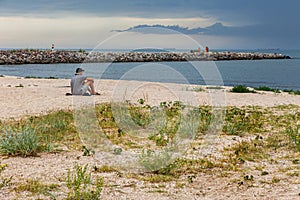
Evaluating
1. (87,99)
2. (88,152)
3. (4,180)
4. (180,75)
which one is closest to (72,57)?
(180,75)

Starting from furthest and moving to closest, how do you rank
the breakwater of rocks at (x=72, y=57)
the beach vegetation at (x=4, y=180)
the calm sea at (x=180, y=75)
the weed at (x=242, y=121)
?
the breakwater of rocks at (x=72, y=57)
the calm sea at (x=180, y=75)
the weed at (x=242, y=121)
the beach vegetation at (x=4, y=180)

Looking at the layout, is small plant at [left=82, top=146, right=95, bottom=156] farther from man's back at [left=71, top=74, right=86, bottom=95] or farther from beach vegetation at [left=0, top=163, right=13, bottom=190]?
man's back at [left=71, top=74, right=86, bottom=95]

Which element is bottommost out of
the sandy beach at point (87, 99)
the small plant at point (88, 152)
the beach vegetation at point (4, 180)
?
the beach vegetation at point (4, 180)

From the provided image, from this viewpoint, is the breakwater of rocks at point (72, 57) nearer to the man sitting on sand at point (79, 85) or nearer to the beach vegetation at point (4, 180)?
the man sitting on sand at point (79, 85)

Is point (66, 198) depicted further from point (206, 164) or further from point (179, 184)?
point (206, 164)

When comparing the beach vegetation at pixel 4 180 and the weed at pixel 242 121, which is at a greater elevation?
the weed at pixel 242 121

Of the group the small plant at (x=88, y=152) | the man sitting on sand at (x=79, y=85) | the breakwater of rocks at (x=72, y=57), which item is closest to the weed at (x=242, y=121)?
the small plant at (x=88, y=152)

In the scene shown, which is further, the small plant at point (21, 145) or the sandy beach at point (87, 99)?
the sandy beach at point (87, 99)

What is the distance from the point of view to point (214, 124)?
1175cm

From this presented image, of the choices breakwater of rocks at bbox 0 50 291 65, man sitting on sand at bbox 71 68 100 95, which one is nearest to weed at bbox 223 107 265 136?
man sitting on sand at bbox 71 68 100 95

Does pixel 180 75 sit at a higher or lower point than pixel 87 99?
higher

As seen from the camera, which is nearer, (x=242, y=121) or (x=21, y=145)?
(x=21, y=145)

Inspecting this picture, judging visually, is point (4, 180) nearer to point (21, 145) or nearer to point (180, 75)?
point (21, 145)

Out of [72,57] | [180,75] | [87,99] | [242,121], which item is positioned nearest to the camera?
[242,121]
